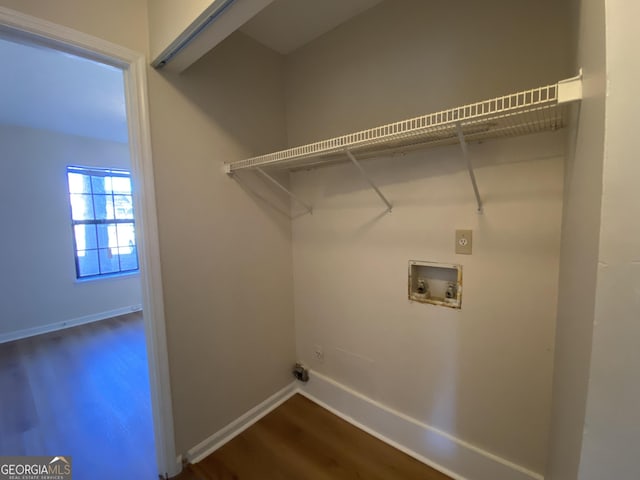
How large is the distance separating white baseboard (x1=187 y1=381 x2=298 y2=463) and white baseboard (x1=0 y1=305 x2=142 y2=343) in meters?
3.50

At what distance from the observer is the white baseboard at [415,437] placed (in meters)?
1.30

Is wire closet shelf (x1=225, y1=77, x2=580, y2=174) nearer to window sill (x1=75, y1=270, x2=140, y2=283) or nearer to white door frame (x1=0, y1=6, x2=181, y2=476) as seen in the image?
white door frame (x1=0, y1=6, x2=181, y2=476)

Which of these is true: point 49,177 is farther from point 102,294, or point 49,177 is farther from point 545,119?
point 545,119

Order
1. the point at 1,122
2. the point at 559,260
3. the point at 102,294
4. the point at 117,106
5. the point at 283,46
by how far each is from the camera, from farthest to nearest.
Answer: the point at 102,294, the point at 1,122, the point at 117,106, the point at 283,46, the point at 559,260

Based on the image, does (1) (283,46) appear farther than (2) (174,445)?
Yes

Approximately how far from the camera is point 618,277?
0.39 m

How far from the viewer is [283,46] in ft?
6.19

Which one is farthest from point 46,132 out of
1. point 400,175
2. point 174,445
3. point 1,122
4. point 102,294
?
point 400,175

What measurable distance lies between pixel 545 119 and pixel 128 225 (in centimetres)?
529

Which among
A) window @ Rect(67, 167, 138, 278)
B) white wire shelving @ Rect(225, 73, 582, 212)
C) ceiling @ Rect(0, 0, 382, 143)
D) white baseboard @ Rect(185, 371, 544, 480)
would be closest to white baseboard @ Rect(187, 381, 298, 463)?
white baseboard @ Rect(185, 371, 544, 480)

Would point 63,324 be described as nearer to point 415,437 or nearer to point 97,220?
point 97,220

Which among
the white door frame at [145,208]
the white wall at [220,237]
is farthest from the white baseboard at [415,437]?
the white door frame at [145,208]

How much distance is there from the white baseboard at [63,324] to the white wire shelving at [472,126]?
405cm

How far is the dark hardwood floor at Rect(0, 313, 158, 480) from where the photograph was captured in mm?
1603
